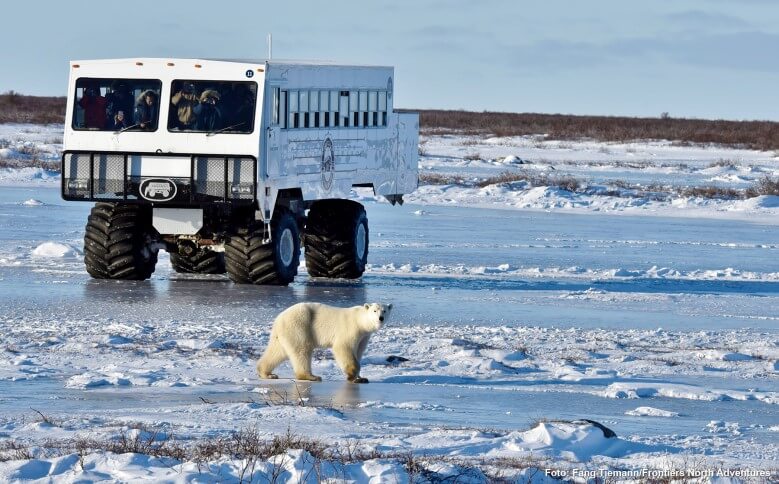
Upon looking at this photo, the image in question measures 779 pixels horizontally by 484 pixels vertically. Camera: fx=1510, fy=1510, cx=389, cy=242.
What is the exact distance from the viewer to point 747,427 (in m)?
9.20

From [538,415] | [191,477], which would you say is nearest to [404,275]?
[538,415]

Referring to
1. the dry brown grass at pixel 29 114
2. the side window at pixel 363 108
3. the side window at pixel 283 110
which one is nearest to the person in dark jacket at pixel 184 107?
the side window at pixel 283 110

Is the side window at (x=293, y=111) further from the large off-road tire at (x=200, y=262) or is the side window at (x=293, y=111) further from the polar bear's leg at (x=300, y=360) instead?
the polar bear's leg at (x=300, y=360)

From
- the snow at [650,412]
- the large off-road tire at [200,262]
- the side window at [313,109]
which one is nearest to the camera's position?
the snow at [650,412]

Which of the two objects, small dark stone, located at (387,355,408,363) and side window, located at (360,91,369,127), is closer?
small dark stone, located at (387,355,408,363)

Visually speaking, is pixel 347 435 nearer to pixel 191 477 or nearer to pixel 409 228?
pixel 191 477

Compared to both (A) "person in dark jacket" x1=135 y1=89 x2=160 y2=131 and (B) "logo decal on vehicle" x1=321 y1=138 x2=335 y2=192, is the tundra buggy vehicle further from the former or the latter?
(B) "logo decal on vehicle" x1=321 y1=138 x2=335 y2=192

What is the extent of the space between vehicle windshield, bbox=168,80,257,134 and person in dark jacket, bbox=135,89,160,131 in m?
0.19

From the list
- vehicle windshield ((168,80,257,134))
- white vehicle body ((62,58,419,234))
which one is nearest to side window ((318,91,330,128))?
white vehicle body ((62,58,419,234))

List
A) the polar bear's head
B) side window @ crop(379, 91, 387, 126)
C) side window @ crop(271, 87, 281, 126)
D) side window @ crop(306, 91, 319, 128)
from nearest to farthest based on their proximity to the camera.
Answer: the polar bear's head < side window @ crop(271, 87, 281, 126) < side window @ crop(306, 91, 319, 128) < side window @ crop(379, 91, 387, 126)

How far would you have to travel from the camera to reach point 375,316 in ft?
34.3

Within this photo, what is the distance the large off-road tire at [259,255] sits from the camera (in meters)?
17.2

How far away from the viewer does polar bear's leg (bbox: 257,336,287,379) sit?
10648 mm

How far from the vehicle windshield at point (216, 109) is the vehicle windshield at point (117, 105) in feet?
0.87
